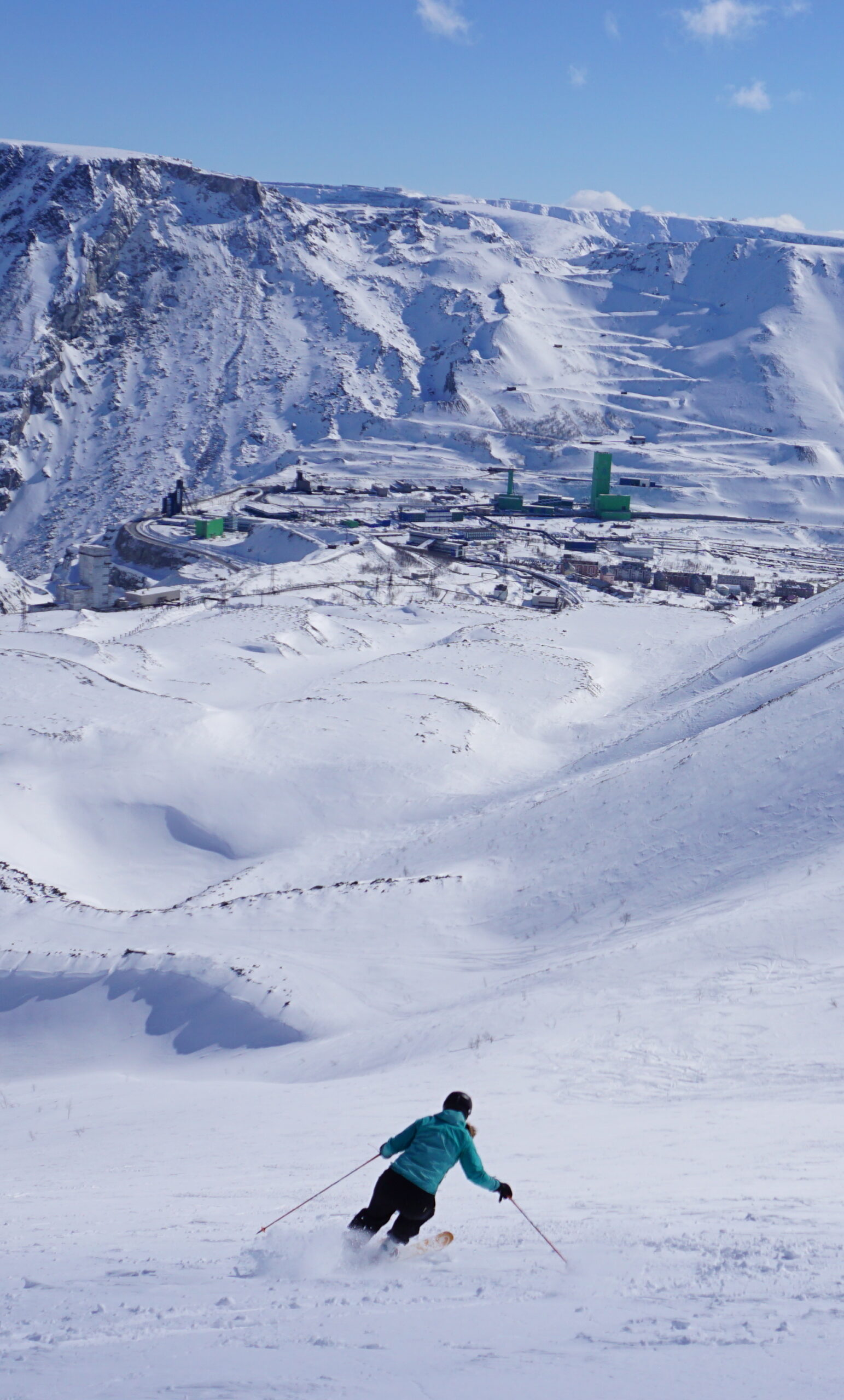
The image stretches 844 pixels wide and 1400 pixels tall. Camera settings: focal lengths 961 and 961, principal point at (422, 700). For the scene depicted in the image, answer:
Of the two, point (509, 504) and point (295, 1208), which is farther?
point (509, 504)

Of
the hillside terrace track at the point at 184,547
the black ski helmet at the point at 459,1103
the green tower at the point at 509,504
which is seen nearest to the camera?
the black ski helmet at the point at 459,1103

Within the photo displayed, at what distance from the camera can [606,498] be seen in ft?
330

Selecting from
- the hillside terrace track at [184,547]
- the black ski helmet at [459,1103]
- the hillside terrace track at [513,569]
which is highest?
Answer: the black ski helmet at [459,1103]

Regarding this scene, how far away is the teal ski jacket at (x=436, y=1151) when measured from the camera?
5641 mm

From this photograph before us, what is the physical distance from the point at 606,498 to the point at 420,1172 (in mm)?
99886

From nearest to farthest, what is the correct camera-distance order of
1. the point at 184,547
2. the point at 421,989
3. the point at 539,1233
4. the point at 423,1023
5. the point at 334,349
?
the point at 539,1233 < the point at 423,1023 < the point at 421,989 < the point at 184,547 < the point at 334,349

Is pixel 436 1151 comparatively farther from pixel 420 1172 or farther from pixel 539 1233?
pixel 539 1233

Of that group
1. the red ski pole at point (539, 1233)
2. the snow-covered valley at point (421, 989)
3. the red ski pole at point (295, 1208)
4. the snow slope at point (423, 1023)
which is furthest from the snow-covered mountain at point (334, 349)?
the red ski pole at point (539, 1233)

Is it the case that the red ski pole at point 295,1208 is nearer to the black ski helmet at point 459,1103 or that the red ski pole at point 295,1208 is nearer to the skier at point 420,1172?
the skier at point 420,1172

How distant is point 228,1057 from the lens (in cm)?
1227

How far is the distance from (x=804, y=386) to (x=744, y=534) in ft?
208

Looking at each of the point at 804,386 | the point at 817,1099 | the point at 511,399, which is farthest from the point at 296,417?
the point at 817,1099

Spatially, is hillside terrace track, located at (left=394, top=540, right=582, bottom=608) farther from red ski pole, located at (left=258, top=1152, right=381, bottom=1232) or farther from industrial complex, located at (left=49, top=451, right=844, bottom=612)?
red ski pole, located at (left=258, top=1152, right=381, bottom=1232)

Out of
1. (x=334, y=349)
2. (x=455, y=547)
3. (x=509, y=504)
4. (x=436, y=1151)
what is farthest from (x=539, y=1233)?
(x=334, y=349)
